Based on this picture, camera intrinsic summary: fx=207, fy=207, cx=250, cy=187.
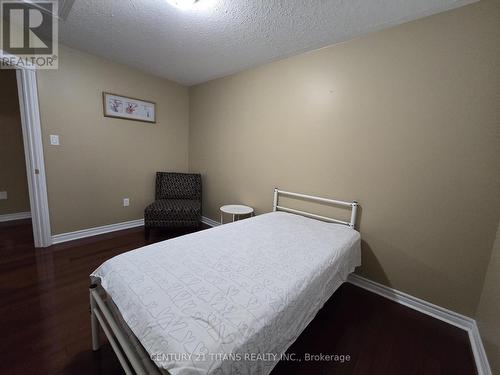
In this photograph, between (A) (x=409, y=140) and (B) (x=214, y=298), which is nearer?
(B) (x=214, y=298)

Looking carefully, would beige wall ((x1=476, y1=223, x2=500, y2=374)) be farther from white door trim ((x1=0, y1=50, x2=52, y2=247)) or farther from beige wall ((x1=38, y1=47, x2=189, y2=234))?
white door trim ((x1=0, y1=50, x2=52, y2=247))

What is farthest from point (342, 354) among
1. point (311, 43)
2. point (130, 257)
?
point (311, 43)

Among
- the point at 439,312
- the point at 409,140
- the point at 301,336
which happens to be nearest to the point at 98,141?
the point at 301,336

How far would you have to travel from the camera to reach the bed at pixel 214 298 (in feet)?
2.35

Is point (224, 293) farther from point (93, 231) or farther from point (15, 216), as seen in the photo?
point (15, 216)

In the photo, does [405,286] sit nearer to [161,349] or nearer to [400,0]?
[161,349]

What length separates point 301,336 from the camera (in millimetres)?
1420

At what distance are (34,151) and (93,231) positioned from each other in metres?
1.17

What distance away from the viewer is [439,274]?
5.29ft

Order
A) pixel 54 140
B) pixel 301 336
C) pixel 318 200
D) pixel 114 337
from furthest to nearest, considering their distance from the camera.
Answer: pixel 54 140
pixel 318 200
pixel 301 336
pixel 114 337

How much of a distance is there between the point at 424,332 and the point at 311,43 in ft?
8.55

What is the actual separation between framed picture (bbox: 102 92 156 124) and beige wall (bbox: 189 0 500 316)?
1.82 metres

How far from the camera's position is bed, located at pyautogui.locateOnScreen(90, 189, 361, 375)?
0.72 m

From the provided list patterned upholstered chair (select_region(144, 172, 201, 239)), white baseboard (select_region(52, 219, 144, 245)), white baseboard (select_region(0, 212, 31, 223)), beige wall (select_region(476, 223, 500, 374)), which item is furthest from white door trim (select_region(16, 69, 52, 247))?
beige wall (select_region(476, 223, 500, 374))
